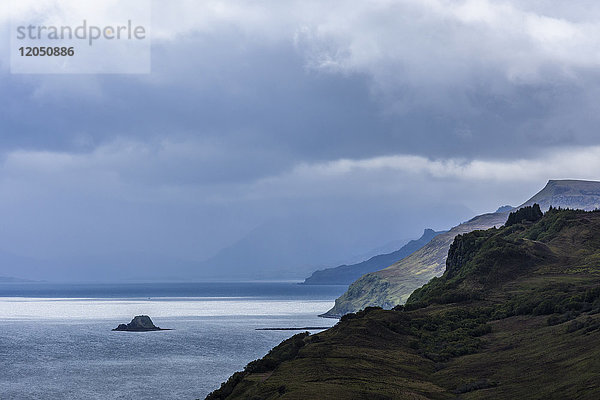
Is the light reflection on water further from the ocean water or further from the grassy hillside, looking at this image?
the grassy hillside

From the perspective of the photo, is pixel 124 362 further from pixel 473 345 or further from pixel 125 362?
pixel 473 345

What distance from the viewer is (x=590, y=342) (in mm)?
58938

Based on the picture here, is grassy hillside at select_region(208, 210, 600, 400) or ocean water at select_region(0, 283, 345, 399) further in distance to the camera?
ocean water at select_region(0, 283, 345, 399)

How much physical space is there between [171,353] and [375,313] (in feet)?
220

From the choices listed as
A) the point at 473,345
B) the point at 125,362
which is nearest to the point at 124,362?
the point at 125,362

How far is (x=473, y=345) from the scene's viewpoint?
7550cm

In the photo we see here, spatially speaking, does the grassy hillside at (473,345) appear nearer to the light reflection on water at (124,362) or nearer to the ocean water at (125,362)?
the ocean water at (125,362)

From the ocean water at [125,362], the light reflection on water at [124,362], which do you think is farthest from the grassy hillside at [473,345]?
the light reflection on water at [124,362]

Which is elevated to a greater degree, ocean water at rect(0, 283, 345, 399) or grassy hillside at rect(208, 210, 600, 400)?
grassy hillside at rect(208, 210, 600, 400)

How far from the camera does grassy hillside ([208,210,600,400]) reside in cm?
5409

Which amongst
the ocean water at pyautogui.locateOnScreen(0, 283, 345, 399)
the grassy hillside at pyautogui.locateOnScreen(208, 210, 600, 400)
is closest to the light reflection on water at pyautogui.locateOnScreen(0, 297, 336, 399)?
the ocean water at pyautogui.locateOnScreen(0, 283, 345, 399)

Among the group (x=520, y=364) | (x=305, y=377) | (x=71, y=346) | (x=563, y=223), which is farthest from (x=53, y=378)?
(x=563, y=223)

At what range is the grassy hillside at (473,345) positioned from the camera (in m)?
54.1

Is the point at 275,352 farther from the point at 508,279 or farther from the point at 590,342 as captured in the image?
the point at 508,279
